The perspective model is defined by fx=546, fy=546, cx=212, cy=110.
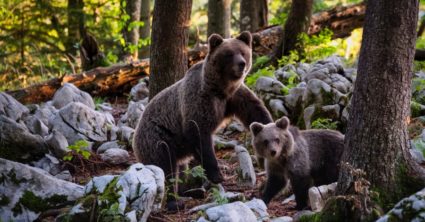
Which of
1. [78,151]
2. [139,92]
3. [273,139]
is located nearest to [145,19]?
[139,92]

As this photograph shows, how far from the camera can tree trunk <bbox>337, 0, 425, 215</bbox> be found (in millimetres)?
4660

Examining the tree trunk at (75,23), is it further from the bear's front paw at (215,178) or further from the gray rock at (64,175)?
the bear's front paw at (215,178)

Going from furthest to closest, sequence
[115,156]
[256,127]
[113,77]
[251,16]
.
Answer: [251,16]
[113,77]
[115,156]
[256,127]

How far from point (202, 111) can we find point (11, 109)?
388cm

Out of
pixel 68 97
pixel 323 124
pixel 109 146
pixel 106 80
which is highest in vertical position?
pixel 323 124

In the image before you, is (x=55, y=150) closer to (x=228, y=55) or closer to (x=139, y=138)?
(x=139, y=138)

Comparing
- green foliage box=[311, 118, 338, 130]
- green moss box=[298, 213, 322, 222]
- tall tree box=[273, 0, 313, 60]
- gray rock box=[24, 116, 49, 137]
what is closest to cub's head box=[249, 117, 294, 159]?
green moss box=[298, 213, 322, 222]

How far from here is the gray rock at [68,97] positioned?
11.2 metres

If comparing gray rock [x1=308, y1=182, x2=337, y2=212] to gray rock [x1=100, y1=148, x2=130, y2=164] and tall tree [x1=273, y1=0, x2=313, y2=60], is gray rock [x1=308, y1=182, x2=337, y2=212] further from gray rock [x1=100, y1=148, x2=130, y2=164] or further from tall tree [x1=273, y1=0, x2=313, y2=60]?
tall tree [x1=273, y1=0, x2=313, y2=60]

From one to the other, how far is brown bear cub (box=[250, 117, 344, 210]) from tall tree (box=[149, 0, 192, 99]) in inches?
97.7

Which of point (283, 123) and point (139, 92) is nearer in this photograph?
point (283, 123)

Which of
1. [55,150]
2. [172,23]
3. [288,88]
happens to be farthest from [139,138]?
[288,88]

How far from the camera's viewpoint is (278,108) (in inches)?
349

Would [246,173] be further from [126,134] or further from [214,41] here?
[126,134]
